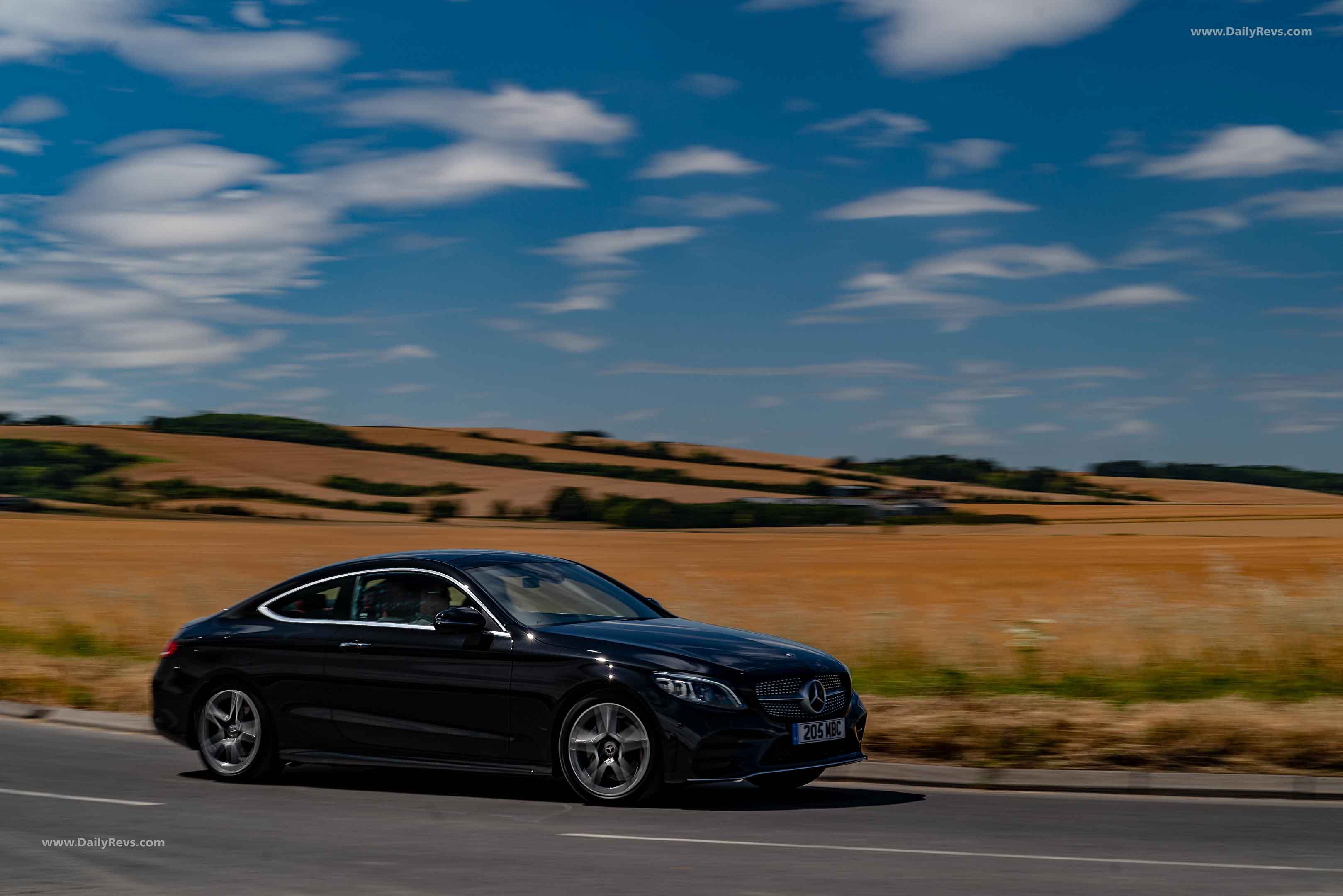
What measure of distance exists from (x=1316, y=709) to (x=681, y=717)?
517 centimetres

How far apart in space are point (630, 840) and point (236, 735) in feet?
11.6

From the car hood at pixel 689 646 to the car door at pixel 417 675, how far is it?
47 centimetres

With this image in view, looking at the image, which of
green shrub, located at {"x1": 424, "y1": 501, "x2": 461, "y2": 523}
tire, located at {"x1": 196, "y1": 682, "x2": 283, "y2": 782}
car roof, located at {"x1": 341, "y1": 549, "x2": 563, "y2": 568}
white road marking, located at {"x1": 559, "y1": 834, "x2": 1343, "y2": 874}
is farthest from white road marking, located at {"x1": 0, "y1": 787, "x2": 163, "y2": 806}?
green shrub, located at {"x1": 424, "y1": 501, "x2": 461, "y2": 523}

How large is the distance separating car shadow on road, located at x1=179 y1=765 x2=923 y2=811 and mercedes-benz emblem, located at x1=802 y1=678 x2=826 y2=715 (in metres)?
0.59

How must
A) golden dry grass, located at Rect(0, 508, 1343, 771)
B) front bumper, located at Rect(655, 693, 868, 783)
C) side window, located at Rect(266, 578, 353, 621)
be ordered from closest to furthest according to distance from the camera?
front bumper, located at Rect(655, 693, 868, 783) → side window, located at Rect(266, 578, 353, 621) → golden dry grass, located at Rect(0, 508, 1343, 771)

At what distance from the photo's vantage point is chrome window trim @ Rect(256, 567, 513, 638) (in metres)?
9.26

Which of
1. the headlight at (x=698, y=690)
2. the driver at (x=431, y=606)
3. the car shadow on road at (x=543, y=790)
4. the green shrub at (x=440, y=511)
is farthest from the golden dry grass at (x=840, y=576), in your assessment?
the driver at (x=431, y=606)

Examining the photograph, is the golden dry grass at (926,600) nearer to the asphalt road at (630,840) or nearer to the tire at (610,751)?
the asphalt road at (630,840)

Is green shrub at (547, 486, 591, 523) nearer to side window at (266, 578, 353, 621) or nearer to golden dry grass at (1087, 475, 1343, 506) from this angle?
golden dry grass at (1087, 475, 1343, 506)

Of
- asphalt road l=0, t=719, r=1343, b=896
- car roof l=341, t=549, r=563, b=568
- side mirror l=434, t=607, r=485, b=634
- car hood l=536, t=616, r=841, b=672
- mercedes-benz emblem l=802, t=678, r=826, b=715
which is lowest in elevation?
asphalt road l=0, t=719, r=1343, b=896

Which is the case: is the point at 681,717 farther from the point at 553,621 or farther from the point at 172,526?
the point at 172,526

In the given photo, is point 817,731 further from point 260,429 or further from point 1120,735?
point 260,429

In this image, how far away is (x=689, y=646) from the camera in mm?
8922

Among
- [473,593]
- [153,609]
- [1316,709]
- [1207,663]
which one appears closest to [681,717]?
[473,593]
